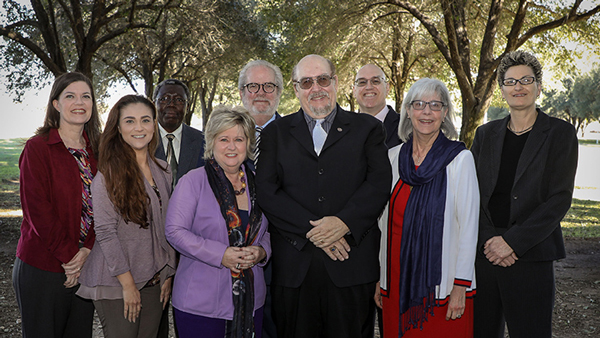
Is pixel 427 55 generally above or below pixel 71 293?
above

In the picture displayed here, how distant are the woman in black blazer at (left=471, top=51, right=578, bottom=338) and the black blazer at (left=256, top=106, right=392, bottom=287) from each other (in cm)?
85

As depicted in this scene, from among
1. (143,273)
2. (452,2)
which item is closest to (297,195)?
(143,273)

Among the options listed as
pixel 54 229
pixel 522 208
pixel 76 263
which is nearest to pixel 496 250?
pixel 522 208

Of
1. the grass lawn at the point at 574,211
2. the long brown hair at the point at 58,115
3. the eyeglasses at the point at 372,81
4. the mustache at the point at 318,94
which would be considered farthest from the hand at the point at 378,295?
the grass lawn at the point at 574,211

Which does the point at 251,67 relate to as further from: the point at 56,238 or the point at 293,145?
the point at 56,238

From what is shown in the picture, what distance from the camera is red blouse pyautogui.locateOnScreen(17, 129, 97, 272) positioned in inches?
126

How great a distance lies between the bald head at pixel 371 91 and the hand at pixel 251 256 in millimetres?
2697

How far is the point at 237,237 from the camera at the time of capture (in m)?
3.19

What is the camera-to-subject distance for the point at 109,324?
3115 millimetres

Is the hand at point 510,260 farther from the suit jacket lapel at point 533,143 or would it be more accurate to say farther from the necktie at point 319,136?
the necktie at point 319,136

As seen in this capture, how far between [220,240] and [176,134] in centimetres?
192

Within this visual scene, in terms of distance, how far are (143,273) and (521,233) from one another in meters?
2.67

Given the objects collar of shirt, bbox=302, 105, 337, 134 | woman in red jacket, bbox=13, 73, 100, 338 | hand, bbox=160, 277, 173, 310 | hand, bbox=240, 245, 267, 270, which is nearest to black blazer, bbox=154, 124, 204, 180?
woman in red jacket, bbox=13, 73, 100, 338

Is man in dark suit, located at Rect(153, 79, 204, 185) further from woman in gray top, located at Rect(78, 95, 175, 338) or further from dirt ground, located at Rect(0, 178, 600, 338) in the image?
dirt ground, located at Rect(0, 178, 600, 338)
